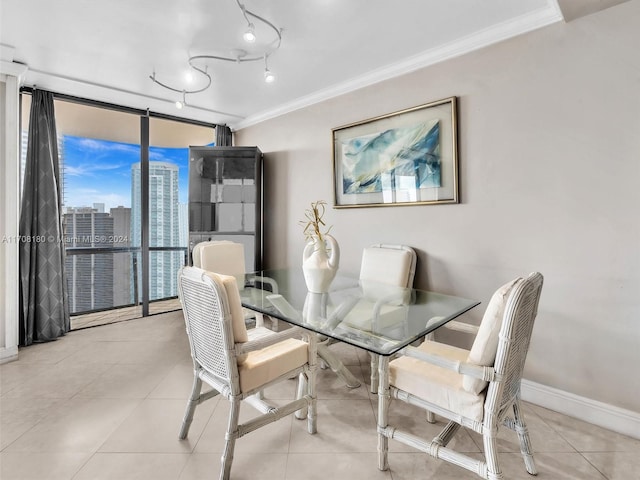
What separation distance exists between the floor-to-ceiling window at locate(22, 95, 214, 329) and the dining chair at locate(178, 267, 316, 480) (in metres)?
2.79

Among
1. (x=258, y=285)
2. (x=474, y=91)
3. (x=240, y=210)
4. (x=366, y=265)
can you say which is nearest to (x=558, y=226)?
(x=474, y=91)

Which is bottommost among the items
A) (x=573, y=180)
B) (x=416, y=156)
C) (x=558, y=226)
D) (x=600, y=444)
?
(x=600, y=444)

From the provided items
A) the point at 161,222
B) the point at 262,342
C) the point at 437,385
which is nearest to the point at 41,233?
the point at 161,222

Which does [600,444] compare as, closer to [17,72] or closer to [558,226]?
[558,226]

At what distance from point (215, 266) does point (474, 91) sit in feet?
8.32

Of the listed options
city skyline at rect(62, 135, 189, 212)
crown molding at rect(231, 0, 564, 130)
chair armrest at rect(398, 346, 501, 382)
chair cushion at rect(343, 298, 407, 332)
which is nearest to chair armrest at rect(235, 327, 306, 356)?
chair cushion at rect(343, 298, 407, 332)

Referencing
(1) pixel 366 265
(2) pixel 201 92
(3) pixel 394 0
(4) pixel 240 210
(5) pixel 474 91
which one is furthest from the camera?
(4) pixel 240 210

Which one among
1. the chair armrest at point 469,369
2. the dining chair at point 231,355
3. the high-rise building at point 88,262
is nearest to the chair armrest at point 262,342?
the dining chair at point 231,355

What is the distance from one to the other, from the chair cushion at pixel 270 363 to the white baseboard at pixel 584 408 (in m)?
1.60

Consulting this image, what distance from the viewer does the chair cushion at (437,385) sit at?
4.46 feet

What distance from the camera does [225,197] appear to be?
4.10m

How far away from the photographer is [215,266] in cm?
295

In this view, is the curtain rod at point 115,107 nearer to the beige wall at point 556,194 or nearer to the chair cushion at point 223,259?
the chair cushion at point 223,259

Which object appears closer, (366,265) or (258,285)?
(258,285)
